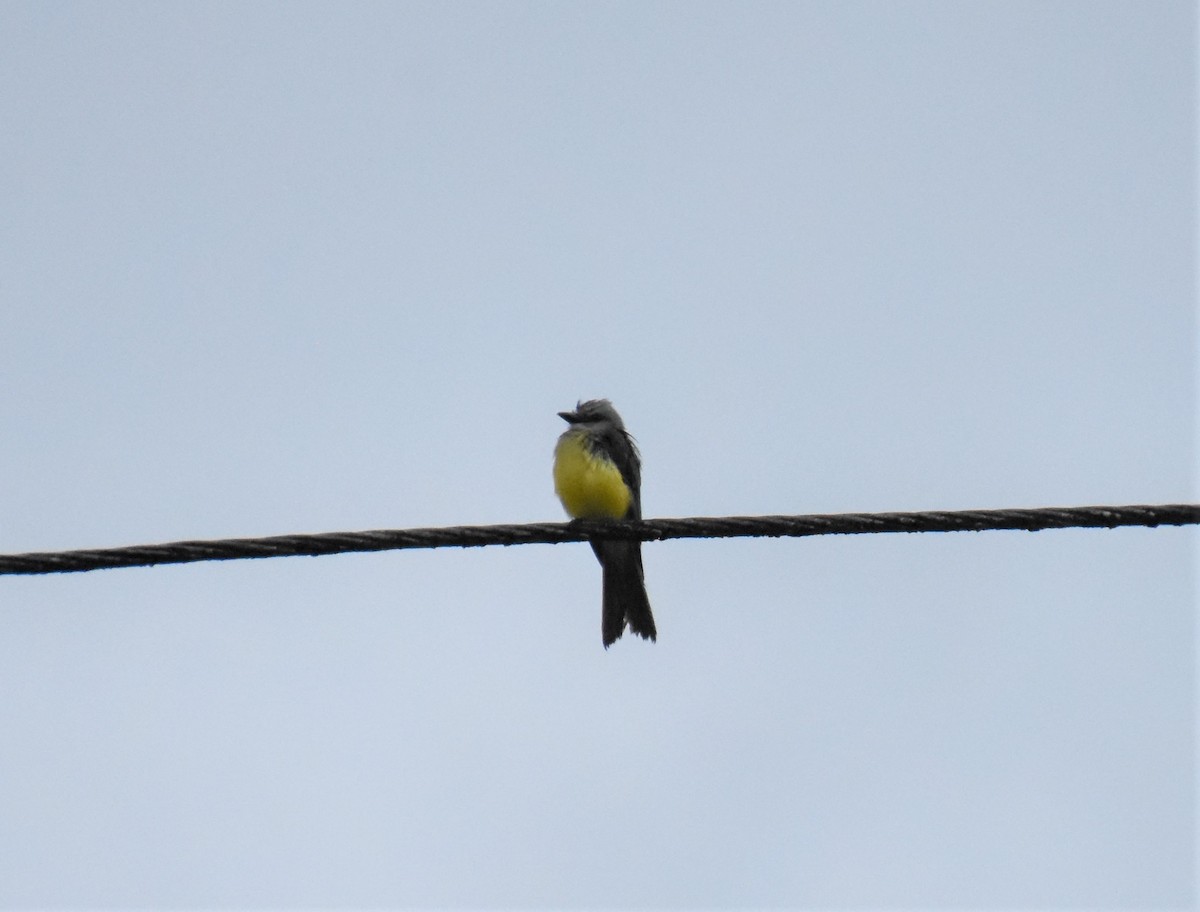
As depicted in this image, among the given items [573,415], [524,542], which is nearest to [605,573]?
[573,415]

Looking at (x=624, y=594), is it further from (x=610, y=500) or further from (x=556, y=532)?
(x=556, y=532)

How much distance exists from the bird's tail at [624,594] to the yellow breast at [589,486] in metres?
0.20

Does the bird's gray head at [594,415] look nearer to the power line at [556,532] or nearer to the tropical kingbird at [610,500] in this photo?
the tropical kingbird at [610,500]

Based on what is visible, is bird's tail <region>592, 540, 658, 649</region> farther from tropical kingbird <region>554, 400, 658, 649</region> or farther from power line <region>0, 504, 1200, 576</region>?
power line <region>0, 504, 1200, 576</region>

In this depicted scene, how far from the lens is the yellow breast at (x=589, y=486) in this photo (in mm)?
7410

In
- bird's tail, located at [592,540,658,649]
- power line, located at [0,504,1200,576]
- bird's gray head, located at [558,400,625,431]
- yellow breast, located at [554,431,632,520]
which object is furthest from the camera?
bird's gray head, located at [558,400,625,431]

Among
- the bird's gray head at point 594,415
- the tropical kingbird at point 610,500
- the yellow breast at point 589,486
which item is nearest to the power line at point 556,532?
the tropical kingbird at point 610,500

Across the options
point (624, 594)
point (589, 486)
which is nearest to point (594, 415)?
point (589, 486)

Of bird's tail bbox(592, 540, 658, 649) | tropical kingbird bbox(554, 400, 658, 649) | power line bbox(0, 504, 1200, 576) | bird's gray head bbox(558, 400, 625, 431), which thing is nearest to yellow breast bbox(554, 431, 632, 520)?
tropical kingbird bbox(554, 400, 658, 649)

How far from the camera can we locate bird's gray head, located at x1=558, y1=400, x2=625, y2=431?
27.5ft

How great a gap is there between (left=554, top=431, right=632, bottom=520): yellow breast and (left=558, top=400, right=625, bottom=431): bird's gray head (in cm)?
72

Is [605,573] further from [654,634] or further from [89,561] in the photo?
[89,561]

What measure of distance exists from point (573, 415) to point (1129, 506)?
5033mm

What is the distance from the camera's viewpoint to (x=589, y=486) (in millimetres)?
7402
